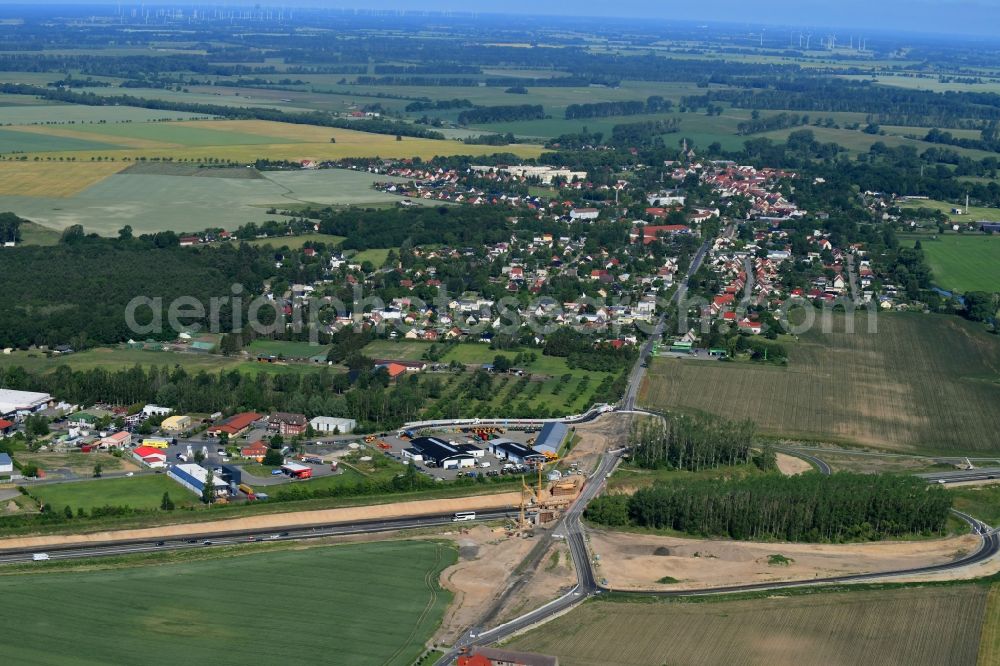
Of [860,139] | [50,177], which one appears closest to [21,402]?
[50,177]

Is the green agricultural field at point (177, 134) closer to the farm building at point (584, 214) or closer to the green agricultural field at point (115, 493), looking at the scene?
the farm building at point (584, 214)

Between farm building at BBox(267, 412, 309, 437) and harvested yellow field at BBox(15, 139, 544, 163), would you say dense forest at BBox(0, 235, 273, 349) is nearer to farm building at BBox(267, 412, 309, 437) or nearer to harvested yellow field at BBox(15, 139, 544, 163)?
farm building at BBox(267, 412, 309, 437)

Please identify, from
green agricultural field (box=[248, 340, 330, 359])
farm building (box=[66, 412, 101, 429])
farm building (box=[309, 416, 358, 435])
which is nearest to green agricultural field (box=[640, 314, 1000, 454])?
farm building (box=[309, 416, 358, 435])

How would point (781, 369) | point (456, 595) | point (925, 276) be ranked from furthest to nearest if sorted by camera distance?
point (925, 276) < point (781, 369) < point (456, 595)

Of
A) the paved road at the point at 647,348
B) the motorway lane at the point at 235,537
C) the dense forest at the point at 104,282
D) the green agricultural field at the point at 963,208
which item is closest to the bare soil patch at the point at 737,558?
the motorway lane at the point at 235,537

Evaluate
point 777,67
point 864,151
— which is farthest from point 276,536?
point 777,67

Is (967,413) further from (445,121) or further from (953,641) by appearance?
(445,121)
